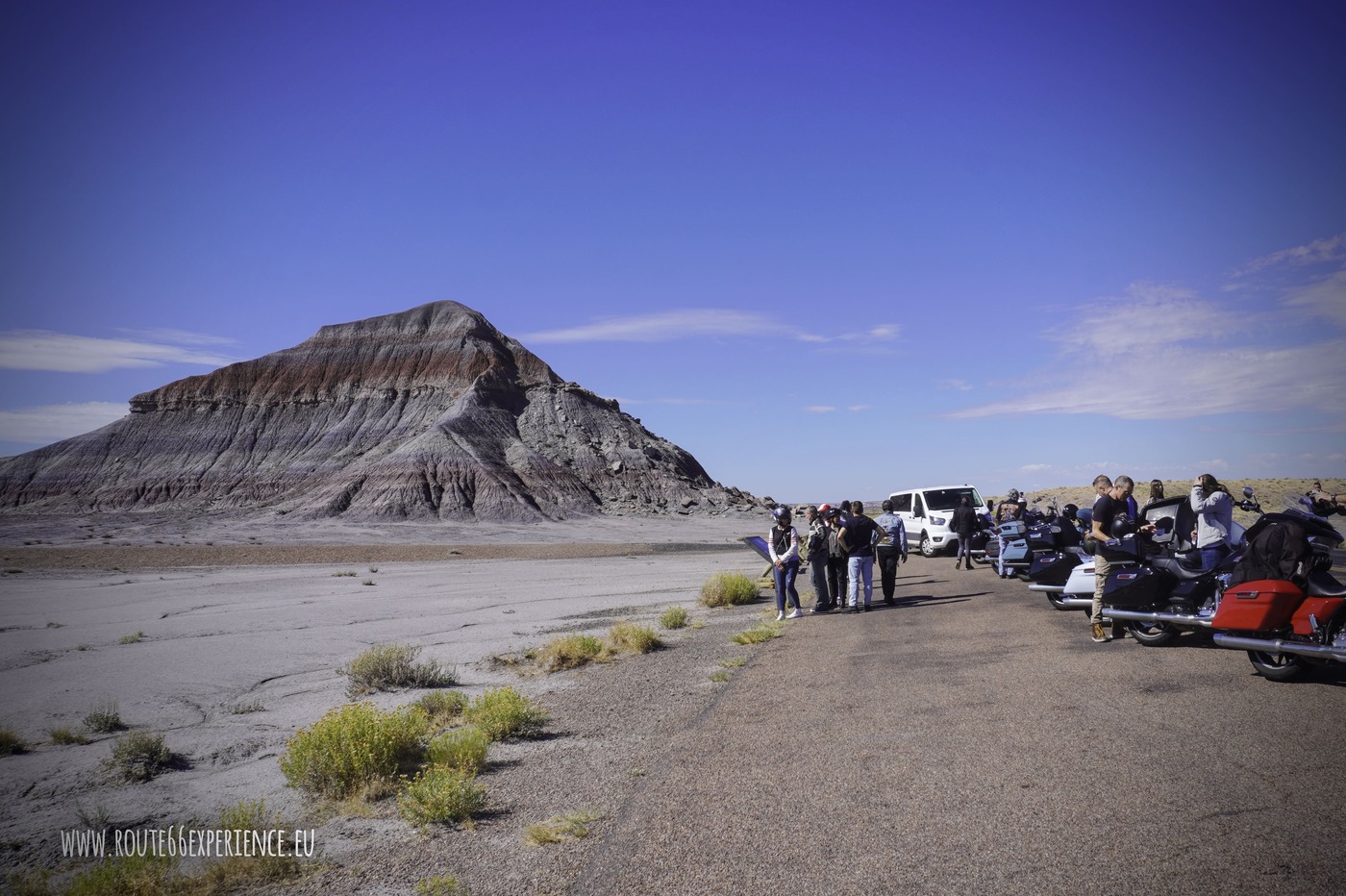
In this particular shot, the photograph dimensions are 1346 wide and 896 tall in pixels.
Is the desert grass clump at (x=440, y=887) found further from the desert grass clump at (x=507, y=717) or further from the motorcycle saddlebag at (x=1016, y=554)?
the motorcycle saddlebag at (x=1016, y=554)

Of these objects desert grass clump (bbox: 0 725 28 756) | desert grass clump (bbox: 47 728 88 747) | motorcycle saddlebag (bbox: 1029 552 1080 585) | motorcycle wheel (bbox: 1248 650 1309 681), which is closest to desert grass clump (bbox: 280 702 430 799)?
desert grass clump (bbox: 47 728 88 747)

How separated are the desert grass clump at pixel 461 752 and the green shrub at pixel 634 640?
5.74 meters

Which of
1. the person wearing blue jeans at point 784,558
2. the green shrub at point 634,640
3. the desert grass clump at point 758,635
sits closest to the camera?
the desert grass clump at point 758,635

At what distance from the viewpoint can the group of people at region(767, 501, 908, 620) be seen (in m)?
15.3

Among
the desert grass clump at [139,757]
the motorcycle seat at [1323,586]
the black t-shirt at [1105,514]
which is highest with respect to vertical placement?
the black t-shirt at [1105,514]

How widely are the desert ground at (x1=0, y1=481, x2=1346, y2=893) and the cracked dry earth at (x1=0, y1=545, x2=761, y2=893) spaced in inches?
1.7

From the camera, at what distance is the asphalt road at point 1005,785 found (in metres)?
4.35

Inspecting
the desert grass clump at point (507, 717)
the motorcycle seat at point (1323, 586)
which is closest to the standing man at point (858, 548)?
the motorcycle seat at point (1323, 586)

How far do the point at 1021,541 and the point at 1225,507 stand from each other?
280 inches

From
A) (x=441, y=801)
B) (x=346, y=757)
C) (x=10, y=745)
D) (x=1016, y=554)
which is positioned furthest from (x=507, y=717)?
(x=1016, y=554)

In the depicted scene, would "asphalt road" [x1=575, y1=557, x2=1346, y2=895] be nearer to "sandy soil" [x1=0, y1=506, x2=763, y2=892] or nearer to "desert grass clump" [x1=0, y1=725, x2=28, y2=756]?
"sandy soil" [x1=0, y1=506, x2=763, y2=892]

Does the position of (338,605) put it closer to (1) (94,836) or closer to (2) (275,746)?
(2) (275,746)

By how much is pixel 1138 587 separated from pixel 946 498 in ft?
52.7

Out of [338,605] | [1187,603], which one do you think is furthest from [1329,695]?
[338,605]
